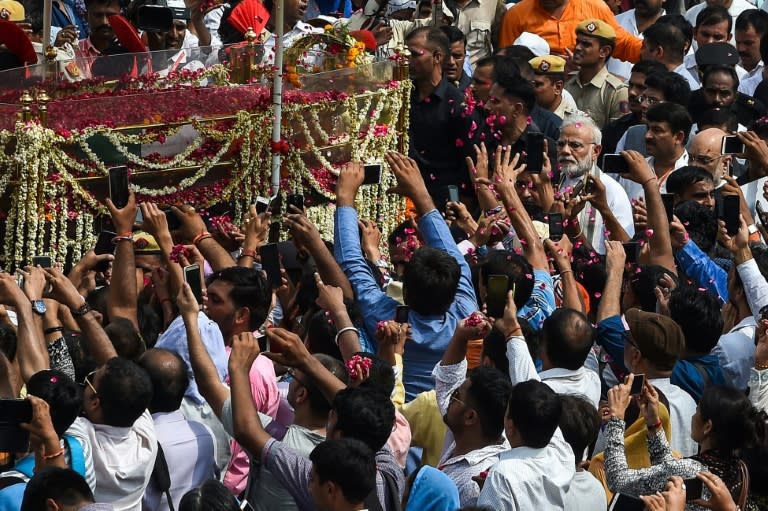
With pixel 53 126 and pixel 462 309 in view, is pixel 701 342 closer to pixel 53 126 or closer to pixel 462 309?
pixel 462 309

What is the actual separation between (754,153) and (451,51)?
3.35 metres

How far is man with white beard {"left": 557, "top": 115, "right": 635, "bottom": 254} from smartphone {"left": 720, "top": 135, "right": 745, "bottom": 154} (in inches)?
26.9

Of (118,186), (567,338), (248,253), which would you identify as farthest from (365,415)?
(118,186)

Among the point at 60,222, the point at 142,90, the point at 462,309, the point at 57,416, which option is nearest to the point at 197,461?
the point at 57,416

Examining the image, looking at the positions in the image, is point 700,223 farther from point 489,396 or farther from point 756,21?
point 756,21

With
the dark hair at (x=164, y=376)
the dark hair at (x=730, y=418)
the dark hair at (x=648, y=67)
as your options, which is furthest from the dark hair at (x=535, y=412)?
the dark hair at (x=648, y=67)

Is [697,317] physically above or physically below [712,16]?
below

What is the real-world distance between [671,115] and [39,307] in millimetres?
4710

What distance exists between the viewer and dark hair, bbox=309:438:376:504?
4648 millimetres

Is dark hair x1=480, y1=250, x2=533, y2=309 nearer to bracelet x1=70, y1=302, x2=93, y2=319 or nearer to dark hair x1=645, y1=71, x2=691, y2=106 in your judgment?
bracelet x1=70, y1=302, x2=93, y2=319

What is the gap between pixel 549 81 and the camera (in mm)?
Result: 11102

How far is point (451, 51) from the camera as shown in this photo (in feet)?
37.3

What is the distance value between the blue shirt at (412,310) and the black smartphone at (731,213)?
1.09 metres

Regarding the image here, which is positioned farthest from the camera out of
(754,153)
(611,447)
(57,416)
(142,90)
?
(142,90)
